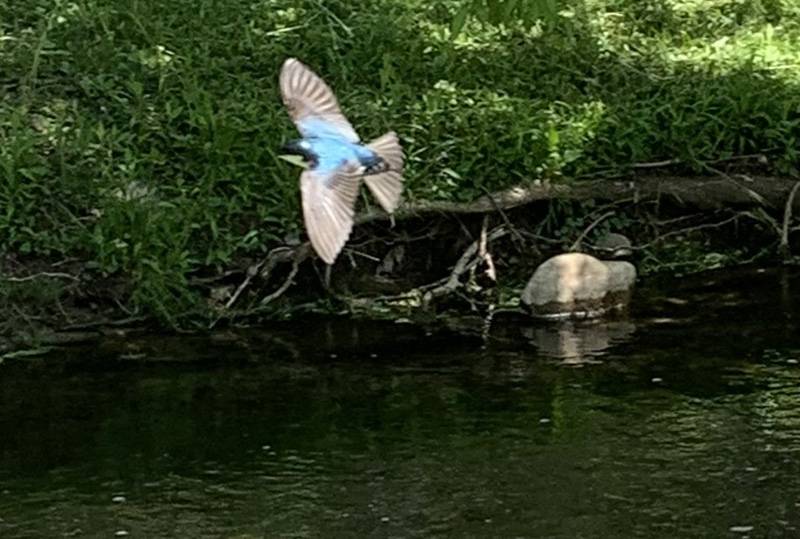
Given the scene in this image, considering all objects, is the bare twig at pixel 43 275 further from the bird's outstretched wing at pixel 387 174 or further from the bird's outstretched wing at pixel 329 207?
the bird's outstretched wing at pixel 329 207

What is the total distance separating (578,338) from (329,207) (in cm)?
263

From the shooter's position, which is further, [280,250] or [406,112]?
[406,112]

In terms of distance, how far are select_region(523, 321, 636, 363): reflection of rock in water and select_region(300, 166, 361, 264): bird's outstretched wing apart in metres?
2.25

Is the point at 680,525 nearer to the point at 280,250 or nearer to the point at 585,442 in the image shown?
the point at 585,442

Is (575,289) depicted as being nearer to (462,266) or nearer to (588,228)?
(462,266)

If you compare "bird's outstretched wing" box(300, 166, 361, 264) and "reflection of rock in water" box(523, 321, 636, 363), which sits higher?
"bird's outstretched wing" box(300, 166, 361, 264)

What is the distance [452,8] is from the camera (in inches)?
360

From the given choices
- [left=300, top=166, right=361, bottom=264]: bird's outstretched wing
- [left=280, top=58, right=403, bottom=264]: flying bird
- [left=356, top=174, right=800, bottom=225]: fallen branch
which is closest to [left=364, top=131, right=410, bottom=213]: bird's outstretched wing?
[left=280, top=58, right=403, bottom=264]: flying bird

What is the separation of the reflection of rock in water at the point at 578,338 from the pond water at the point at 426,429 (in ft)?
0.04

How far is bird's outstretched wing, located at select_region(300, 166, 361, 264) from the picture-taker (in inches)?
160

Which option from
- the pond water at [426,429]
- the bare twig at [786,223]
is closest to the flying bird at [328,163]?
the pond water at [426,429]

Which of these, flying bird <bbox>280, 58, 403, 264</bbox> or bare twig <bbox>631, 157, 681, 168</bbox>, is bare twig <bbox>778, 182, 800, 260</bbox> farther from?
flying bird <bbox>280, 58, 403, 264</bbox>

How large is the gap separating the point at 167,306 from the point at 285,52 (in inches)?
80.5

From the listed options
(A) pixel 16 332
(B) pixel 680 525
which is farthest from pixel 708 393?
(A) pixel 16 332
